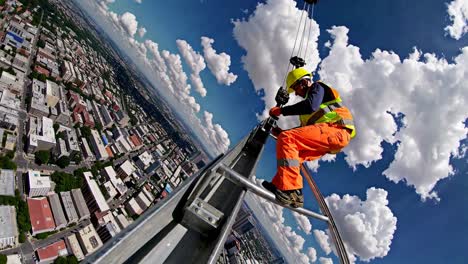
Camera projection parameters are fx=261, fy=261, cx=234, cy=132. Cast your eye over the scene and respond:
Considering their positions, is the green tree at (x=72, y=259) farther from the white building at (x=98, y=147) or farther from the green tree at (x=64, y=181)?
the white building at (x=98, y=147)

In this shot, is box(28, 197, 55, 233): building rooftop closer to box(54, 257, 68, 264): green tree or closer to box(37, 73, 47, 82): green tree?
box(54, 257, 68, 264): green tree

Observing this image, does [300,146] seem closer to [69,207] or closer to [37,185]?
[37,185]

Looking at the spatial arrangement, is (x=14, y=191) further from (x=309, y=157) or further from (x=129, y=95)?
(x=129, y=95)

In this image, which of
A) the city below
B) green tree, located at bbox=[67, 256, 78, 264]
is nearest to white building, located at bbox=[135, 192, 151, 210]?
the city below

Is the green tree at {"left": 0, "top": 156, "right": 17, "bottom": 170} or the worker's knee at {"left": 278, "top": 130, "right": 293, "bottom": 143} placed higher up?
the worker's knee at {"left": 278, "top": 130, "right": 293, "bottom": 143}

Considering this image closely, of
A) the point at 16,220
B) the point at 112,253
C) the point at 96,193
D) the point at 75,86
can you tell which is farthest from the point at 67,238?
the point at 75,86

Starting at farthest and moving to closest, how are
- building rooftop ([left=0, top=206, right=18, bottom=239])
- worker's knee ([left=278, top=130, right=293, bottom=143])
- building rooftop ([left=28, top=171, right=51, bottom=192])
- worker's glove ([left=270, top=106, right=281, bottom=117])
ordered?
building rooftop ([left=28, top=171, right=51, bottom=192]) < building rooftop ([left=0, top=206, right=18, bottom=239]) < worker's glove ([left=270, top=106, right=281, bottom=117]) < worker's knee ([left=278, top=130, right=293, bottom=143])
